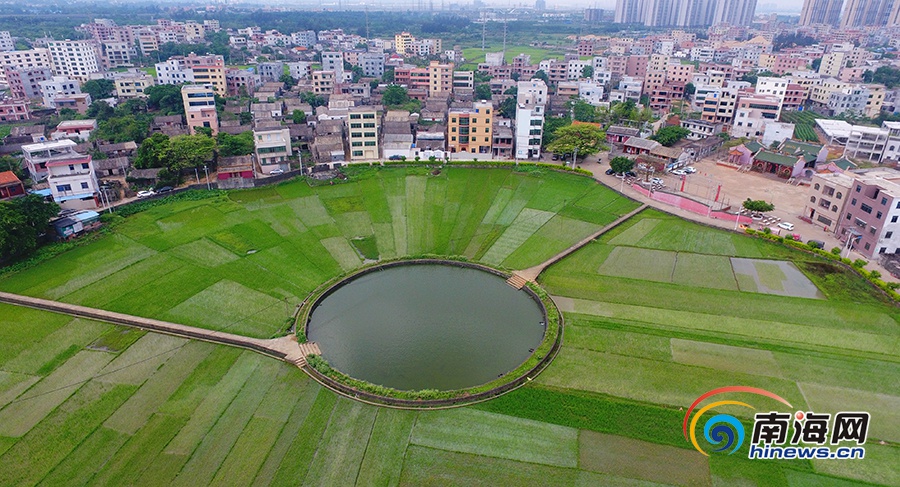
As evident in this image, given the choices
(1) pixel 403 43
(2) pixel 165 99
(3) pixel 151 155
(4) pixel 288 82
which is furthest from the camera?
(1) pixel 403 43

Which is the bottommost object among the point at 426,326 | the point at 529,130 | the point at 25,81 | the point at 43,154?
the point at 426,326

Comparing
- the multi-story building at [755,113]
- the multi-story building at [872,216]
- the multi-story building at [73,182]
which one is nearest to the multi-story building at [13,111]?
the multi-story building at [73,182]

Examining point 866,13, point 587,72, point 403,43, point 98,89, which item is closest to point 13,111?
point 98,89

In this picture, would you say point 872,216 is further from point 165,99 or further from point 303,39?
point 303,39

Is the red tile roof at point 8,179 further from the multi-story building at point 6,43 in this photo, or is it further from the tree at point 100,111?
the multi-story building at point 6,43

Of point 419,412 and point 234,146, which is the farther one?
point 234,146

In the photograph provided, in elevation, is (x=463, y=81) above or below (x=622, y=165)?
above

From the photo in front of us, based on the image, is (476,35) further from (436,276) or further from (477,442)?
(477,442)
